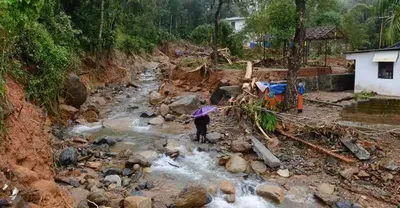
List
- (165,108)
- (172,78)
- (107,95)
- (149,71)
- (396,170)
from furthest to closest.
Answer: (149,71) < (172,78) < (107,95) < (165,108) < (396,170)

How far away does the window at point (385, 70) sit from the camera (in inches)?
704

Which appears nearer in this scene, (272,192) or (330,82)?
(272,192)

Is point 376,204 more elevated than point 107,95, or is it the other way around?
point 107,95

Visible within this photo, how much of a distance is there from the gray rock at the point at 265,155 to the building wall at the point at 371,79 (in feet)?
35.4

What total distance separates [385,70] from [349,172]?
11.3m

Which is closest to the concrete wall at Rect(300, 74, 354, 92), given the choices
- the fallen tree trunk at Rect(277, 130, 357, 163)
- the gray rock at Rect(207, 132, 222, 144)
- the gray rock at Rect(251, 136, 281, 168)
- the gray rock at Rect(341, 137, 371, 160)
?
the fallen tree trunk at Rect(277, 130, 357, 163)

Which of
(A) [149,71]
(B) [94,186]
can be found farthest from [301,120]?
(A) [149,71]

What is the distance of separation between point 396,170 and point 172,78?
1465 centimetres

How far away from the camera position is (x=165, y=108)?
1619cm

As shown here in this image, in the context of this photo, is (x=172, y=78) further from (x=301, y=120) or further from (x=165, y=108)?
(x=301, y=120)

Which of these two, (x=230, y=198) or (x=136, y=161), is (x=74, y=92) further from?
(x=230, y=198)

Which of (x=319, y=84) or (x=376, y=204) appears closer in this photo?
(x=376, y=204)

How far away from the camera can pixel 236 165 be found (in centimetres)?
993

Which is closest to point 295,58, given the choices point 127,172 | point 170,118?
point 170,118
